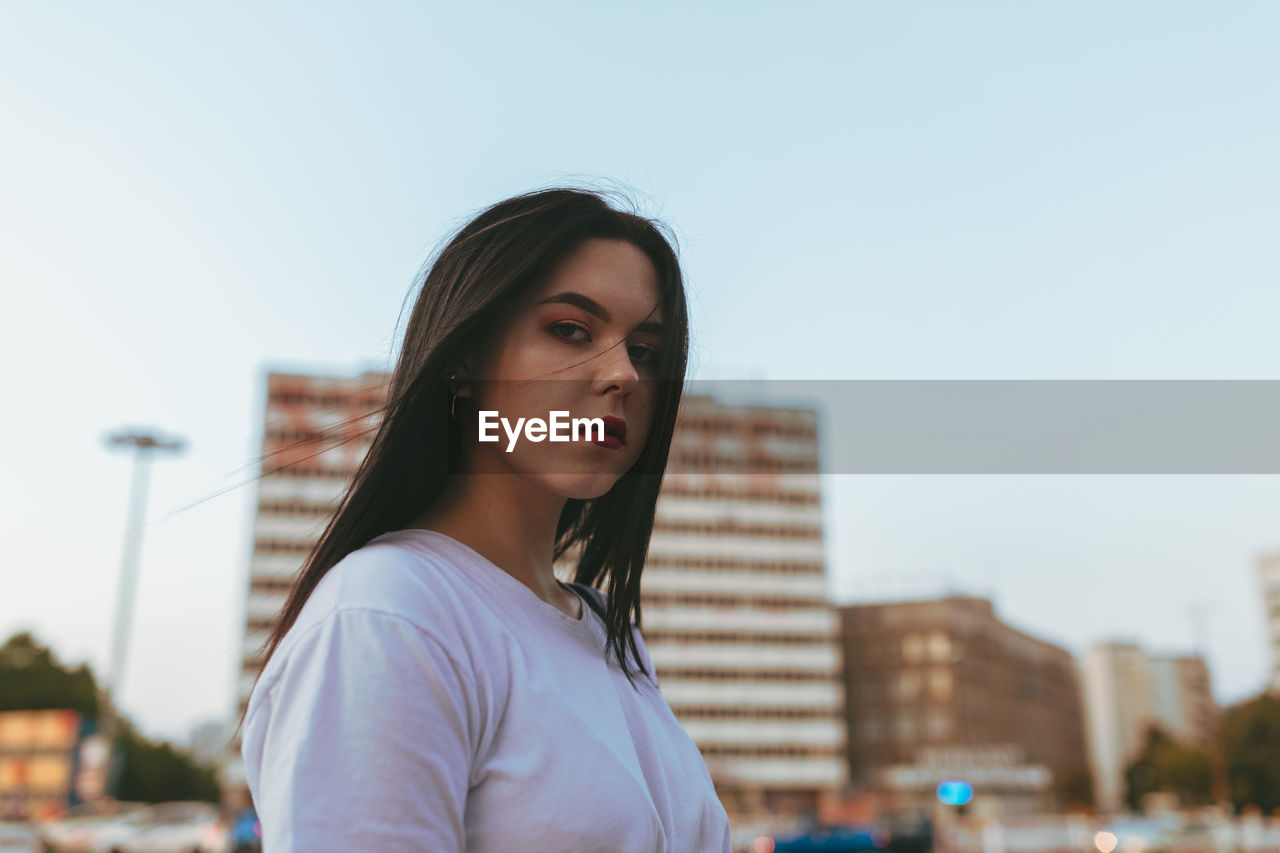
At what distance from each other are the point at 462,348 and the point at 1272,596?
343 ft

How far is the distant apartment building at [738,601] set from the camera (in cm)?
6969

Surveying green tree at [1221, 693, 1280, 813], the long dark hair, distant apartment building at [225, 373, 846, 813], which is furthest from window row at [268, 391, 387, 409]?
distant apartment building at [225, 373, 846, 813]

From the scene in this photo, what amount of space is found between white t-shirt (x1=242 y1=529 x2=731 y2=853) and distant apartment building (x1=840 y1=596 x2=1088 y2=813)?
265 ft

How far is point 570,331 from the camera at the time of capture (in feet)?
4.06

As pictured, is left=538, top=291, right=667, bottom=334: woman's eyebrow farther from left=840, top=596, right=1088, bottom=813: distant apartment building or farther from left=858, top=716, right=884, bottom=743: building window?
left=858, top=716, right=884, bottom=743: building window

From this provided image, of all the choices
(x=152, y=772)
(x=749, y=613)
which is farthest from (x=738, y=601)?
(x=152, y=772)

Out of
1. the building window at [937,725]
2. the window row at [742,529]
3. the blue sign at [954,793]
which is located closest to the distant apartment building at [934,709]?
the building window at [937,725]

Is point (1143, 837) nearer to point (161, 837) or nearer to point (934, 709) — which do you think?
point (161, 837)

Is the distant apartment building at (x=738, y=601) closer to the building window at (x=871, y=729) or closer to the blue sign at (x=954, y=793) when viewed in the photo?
the building window at (x=871, y=729)

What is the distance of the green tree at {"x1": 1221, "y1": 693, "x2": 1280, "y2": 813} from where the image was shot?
4419 centimetres

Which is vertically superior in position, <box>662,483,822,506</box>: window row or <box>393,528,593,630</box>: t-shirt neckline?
<box>662,483,822,506</box>: window row

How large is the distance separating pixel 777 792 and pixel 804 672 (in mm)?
8337

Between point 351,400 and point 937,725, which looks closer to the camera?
point 351,400

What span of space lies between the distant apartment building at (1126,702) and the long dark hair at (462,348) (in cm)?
12216
